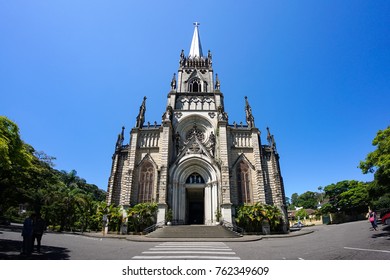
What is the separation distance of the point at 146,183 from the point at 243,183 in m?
11.9

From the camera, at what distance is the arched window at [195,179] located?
24.0m

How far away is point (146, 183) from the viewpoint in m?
23.9

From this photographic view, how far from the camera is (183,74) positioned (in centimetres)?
3444

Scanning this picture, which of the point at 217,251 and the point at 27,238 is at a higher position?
the point at 27,238

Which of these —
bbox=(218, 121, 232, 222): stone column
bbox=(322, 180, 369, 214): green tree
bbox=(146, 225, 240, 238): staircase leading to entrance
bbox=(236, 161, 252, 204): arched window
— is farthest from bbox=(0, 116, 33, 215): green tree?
bbox=(322, 180, 369, 214): green tree

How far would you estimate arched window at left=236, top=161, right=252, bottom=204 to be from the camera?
76.1 ft

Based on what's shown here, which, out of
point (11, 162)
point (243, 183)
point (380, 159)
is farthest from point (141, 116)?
point (380, 159)

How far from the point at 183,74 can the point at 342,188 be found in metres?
39.1

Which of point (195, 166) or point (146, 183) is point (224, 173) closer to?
point (195, 166)

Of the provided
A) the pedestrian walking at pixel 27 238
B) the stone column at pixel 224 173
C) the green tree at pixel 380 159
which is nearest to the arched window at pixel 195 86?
the stone column at pixel 224 173

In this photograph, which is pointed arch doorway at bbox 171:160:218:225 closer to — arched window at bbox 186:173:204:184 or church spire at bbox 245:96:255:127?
arched window at bbox 186:173:204:184

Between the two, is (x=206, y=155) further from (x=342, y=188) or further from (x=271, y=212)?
(x=342, y=188)

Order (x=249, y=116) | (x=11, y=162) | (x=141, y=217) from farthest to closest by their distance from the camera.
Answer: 1. (x=249, y=116)
2. (x=141, y=217)
3. (x=11, y=162)
